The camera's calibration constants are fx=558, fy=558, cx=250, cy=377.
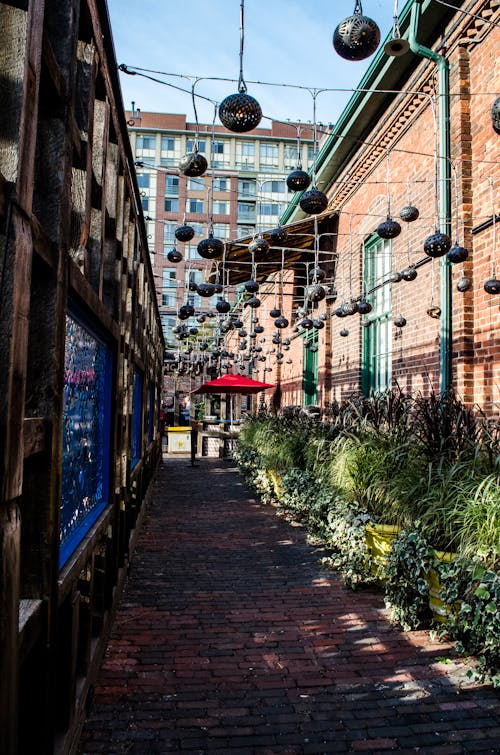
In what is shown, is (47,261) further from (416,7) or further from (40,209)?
(416,7)

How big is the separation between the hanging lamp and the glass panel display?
1.87 meters

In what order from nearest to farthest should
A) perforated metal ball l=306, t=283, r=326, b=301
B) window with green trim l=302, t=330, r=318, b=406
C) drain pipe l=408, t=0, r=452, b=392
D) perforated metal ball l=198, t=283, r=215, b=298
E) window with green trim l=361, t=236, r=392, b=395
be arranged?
drain pipe l=408, t=0, r=452, b=392 < perforated metal ball l=198, t=283, r=215, b=298 < perforated metal ball l=306, t=283, r=326, b=301 < window with green trim l=361, t=236, r=392, b=395 < window with green trim l=302, t=330, r=318, b=406

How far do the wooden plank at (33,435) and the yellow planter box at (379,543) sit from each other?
353 centimetres

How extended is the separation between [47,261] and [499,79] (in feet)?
20.8

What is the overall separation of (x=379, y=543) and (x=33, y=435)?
3658mm

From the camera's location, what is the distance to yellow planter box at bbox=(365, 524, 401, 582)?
467cm

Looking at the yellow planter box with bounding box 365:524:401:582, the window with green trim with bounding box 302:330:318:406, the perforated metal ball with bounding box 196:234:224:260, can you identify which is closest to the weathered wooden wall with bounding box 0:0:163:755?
the yellow planter box with bounding box 365:524:401:582

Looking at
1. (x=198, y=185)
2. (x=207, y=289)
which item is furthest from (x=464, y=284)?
(x=198, y=185)

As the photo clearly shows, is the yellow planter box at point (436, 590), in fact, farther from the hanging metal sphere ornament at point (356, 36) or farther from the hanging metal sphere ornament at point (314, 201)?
the hanging metal sphere ornament at point (356, 36)

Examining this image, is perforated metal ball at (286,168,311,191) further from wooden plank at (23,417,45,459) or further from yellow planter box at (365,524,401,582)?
wooden plank at (23,417,45,459)

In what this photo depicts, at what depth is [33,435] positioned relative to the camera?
1.75 metres

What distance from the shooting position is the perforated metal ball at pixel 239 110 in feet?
12.9

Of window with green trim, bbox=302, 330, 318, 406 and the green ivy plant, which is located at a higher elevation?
window with green trim, bbox=302, 330, 318, 406

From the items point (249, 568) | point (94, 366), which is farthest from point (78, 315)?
point (249, 568)
